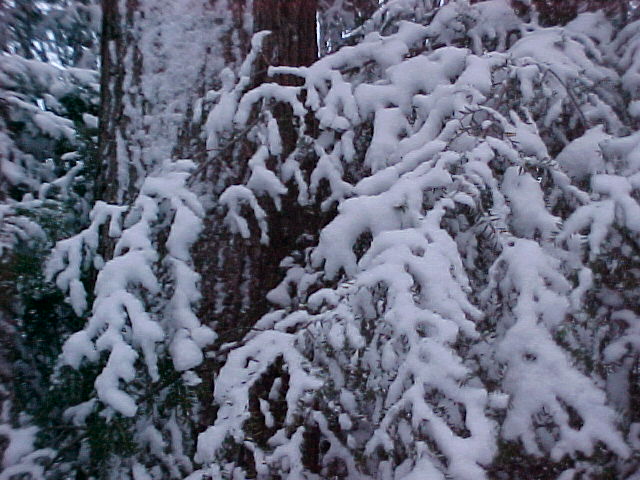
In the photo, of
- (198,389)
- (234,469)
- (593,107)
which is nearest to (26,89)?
(198,389)

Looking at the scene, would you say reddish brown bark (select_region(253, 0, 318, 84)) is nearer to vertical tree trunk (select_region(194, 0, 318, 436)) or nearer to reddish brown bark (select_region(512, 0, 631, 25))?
vertical tree trunk (select_region(194, 0, 318, 436))

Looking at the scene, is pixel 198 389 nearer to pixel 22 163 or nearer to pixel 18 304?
pixel 18 304

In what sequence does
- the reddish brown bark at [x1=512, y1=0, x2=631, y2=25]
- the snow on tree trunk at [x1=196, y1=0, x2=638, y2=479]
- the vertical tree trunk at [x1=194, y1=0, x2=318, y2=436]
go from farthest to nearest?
the reddish brown bark at [x1=512, y1=0, x2=631, y2=25] → the vertical tree trunk at [x1=194, y1=0, x2=318, y2=436] → the snow on tree trunk at [x1=196, y1=0, x2=638, y2=479]

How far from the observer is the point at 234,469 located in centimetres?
180

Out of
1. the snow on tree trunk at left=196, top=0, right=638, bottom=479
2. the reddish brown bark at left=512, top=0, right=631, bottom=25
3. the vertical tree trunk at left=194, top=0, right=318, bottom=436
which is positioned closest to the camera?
the snow on tree trunk at left=196, top=0, right=638, bottom=479

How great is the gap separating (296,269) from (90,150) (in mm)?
1189

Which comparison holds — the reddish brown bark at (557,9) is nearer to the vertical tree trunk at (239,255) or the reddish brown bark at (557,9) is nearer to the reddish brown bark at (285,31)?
the reddish brown bark at (285,31)

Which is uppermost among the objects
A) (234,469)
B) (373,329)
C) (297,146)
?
(297,146)

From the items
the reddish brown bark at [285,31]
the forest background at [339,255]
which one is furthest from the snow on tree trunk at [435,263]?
the reddish brown bark at [285,31]

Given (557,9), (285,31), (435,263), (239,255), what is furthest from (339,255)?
(557,9)

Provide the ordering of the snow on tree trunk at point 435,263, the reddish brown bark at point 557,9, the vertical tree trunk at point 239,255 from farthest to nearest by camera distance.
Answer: the reddish brown bark at point 557,9
the vertical tree trunk at point 239,255
the snow on tree trunk at point 435,263

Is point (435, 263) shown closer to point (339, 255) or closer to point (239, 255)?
point (339, 255)

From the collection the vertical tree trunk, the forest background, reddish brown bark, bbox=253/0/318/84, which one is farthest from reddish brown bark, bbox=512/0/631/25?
the vertical tree trunk

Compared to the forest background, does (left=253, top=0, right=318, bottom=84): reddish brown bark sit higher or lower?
higher
